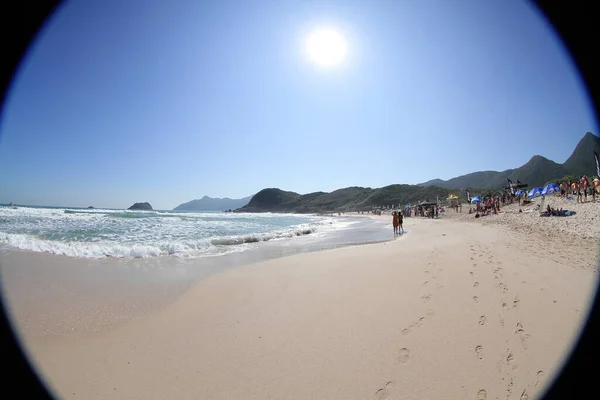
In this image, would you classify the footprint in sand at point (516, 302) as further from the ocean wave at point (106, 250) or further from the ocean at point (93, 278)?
the ocean wave at point (106, 250)

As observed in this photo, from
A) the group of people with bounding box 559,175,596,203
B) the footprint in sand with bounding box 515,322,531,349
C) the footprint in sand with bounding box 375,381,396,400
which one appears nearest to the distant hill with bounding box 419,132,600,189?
the group of people with bounding box 559,175,596,203

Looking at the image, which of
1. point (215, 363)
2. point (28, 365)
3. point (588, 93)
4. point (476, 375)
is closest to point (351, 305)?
point (476, 375)

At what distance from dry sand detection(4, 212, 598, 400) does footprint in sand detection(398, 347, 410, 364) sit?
1cm

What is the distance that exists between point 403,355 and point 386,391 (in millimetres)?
616

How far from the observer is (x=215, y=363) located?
281cm

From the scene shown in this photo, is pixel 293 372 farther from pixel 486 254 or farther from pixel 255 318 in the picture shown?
pixel 486 254

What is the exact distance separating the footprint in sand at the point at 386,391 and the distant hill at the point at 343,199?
9682 centimetres

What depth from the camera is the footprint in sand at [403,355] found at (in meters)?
2.69

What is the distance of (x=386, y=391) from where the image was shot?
2291 mm

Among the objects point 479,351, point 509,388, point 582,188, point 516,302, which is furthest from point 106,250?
point 582,188

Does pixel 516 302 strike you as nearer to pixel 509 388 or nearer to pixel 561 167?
pixel 509 388

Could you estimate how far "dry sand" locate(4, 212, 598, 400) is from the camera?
2410 mm

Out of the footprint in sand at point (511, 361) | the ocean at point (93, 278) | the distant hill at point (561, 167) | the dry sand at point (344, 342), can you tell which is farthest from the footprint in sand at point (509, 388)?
the distant hill at point (561, 167)

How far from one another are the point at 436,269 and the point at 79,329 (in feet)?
23.8
